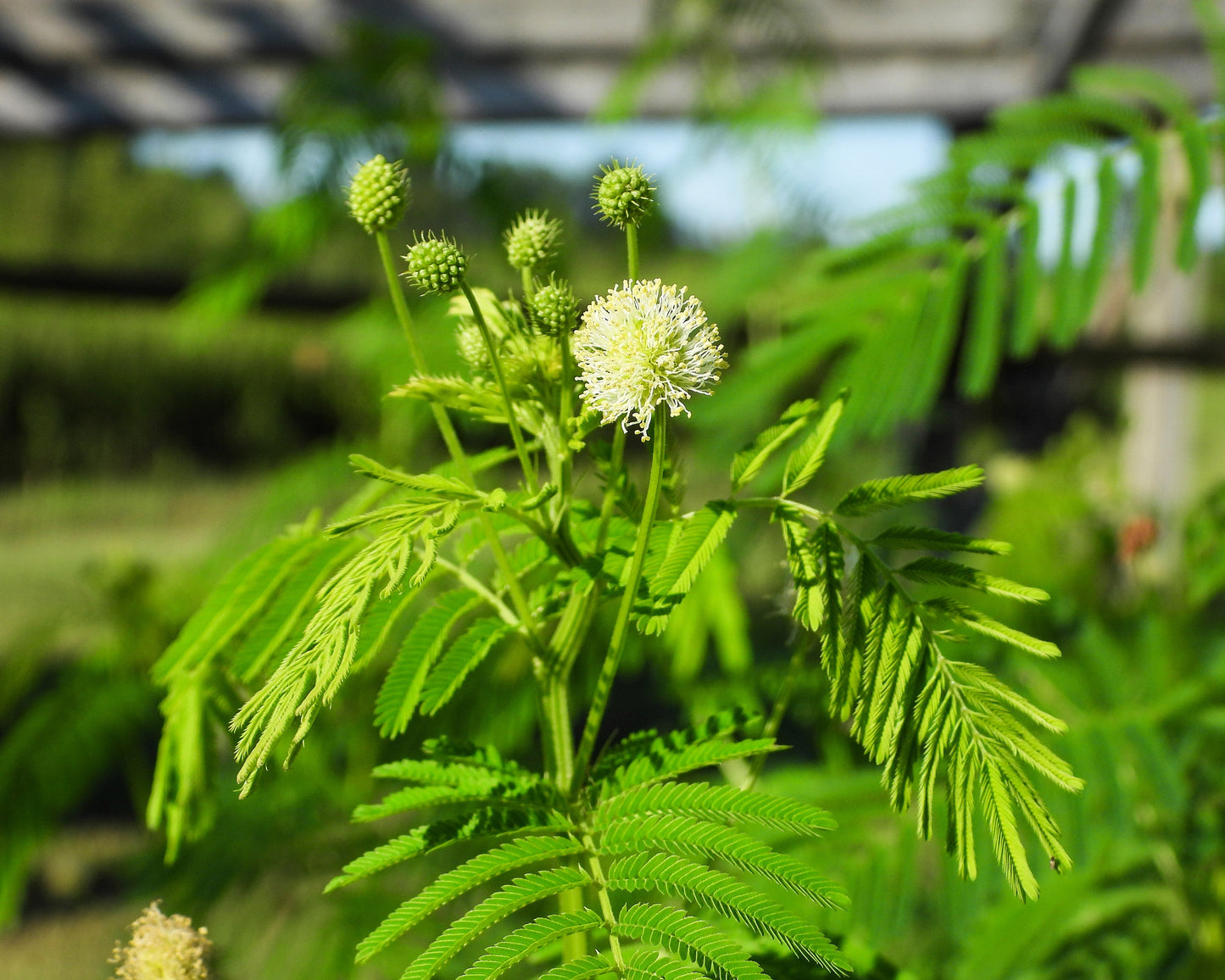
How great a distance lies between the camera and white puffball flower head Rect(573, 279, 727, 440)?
45cm

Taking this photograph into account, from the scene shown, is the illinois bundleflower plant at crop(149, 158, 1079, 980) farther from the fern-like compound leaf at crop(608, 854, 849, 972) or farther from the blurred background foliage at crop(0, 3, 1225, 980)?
the blurred background foliage at crop(0, 3, 1225, 980)

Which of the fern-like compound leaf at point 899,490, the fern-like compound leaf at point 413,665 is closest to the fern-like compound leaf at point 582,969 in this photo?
the fern-like compound leaf at point 413,665

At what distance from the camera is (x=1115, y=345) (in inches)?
83.6

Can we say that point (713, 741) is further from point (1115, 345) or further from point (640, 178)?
point (1115, 345)

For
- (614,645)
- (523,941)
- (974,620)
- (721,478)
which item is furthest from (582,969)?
(721,478)

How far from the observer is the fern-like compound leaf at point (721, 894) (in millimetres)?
431

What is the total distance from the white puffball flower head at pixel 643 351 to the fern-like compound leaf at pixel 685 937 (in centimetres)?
21

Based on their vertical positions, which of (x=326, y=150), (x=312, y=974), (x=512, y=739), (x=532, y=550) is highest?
(x=326, y=150)

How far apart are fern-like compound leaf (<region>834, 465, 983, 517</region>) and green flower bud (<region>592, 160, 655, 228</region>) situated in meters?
0.17

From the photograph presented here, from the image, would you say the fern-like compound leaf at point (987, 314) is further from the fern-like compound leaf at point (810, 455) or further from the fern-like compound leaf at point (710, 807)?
the fern-like compound leaf at point (710, 807)

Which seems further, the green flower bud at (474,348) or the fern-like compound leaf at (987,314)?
the fern-like compound leaf at (987,314)

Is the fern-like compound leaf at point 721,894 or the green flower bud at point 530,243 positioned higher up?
the green flower bud at point 530,243

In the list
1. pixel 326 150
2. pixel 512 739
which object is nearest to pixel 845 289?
pixel 512 739

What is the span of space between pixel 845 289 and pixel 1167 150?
38cm
